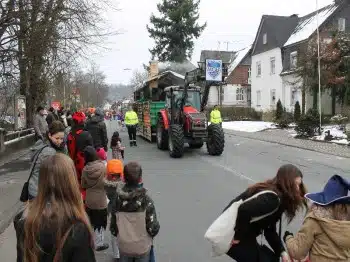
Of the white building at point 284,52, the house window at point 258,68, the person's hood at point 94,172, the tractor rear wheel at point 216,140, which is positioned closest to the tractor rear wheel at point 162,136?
the tractor rear wheel at point 216,140

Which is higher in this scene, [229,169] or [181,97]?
[181,97]

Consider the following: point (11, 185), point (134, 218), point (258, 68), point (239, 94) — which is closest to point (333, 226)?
point (134, 218)

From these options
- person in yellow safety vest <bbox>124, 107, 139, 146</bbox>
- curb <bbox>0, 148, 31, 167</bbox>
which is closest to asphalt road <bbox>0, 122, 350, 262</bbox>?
person in yellow safety vest <bbox>124, 107, 139, 146</bbox>

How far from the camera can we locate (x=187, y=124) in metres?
16.3

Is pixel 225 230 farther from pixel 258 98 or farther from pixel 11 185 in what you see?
pixel 258 98

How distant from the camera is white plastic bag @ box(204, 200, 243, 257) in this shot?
3256mm

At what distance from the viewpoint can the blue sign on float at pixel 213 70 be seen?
595 inches

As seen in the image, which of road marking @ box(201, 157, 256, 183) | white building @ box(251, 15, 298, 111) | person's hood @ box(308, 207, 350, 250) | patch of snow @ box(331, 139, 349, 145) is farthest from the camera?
white building @ box(251, 15, 298, 111)

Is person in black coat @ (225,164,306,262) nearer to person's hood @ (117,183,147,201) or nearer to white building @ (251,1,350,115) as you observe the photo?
person's hood @ (117,183,147,201)

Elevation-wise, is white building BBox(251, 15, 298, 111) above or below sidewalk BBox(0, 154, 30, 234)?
above

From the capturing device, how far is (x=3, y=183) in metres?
10.8

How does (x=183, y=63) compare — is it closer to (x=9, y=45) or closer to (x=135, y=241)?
(x=9, y=45)

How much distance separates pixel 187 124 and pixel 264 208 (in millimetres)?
13065

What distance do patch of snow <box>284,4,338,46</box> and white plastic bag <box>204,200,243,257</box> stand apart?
3643 cm
